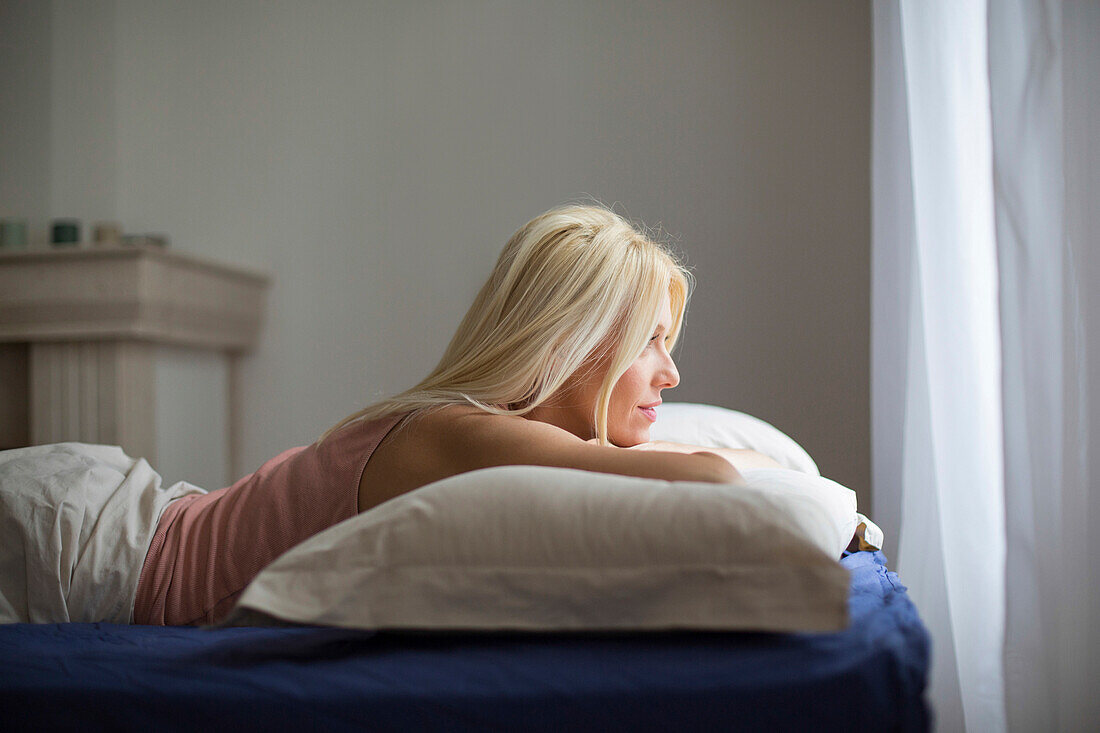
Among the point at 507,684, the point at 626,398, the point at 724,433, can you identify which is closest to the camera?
the point at 507,684

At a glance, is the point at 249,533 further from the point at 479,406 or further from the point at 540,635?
the point at 540,635

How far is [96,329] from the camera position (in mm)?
2188

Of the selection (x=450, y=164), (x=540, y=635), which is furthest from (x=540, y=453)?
(x=450, y=164)

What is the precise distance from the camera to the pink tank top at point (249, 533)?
3.04 feet

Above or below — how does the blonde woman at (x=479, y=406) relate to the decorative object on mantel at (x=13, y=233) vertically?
below

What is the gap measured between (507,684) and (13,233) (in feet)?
7.76

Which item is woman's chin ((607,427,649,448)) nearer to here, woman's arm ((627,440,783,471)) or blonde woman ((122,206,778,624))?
blonde woman ((122,206,778,624))

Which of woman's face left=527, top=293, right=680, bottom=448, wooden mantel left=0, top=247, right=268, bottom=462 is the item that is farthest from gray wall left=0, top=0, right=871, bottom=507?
woman's face left=527, top=293, right=680, bottom=448

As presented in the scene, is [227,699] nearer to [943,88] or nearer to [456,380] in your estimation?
Result: [456,380]

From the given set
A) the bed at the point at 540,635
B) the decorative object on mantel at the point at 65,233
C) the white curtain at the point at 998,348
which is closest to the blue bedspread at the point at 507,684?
the bed at the point at 540,635

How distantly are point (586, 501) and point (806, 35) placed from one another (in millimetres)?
1981

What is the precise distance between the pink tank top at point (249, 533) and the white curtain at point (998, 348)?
599mm

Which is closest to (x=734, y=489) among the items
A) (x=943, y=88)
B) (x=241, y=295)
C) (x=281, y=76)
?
(x=943, y=88)

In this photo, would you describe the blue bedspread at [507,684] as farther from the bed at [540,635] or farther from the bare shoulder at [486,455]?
the bare shoulder at [486,455]
